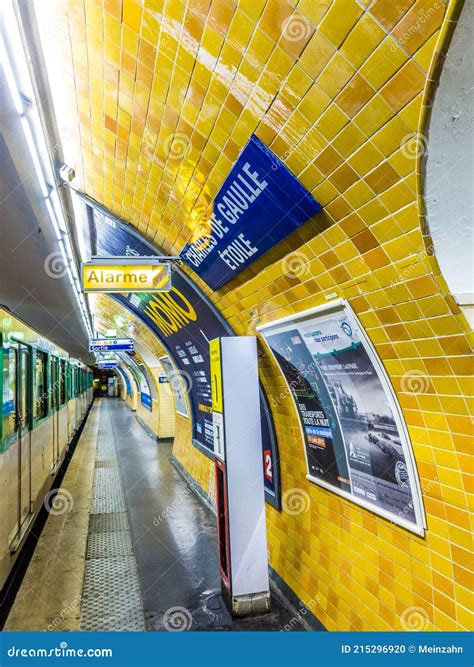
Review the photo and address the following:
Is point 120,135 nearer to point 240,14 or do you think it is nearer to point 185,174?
point 185,174

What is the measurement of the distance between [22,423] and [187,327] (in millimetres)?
2428

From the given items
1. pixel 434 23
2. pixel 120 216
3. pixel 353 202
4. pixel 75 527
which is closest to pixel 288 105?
pixel 353 202

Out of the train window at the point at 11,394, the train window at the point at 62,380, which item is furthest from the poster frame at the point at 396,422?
the train window at the point at 62,380

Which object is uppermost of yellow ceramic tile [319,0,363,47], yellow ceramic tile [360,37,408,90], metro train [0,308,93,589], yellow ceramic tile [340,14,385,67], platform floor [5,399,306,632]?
yellow ceramic tile [319,0,363,47]

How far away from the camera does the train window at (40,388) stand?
6.19m

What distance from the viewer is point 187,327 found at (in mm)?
6301

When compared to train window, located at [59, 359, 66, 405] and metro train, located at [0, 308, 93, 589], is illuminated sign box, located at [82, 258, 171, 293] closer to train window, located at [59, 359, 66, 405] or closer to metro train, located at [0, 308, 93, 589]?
metro train, located at [0, 308, 93, 589]

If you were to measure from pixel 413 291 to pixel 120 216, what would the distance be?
4.12 metres

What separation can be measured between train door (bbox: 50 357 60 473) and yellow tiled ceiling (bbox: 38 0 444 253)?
17.8ft

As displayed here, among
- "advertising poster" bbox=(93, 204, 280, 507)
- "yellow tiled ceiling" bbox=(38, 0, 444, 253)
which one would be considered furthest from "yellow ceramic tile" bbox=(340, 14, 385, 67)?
"advertising poster" bbox=(93, 204, 280, 507)

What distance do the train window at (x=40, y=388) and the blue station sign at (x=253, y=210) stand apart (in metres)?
3.74

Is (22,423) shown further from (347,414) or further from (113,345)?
(113,345)

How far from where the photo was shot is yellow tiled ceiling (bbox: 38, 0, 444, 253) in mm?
1728

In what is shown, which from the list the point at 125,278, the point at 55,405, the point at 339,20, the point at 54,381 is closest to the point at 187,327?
the point at 125,278
